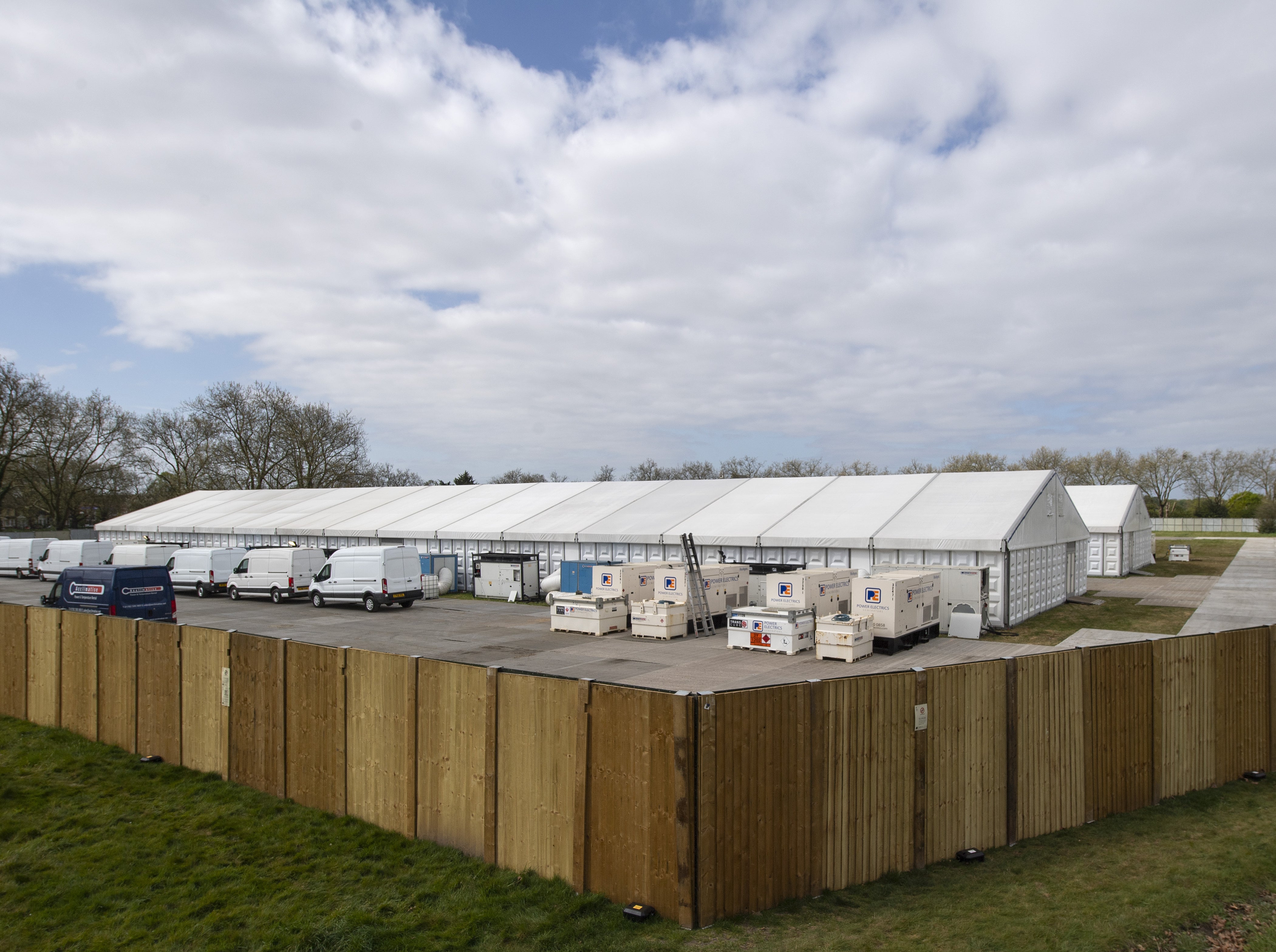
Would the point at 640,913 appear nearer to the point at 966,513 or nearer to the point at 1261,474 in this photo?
the point at 966,513

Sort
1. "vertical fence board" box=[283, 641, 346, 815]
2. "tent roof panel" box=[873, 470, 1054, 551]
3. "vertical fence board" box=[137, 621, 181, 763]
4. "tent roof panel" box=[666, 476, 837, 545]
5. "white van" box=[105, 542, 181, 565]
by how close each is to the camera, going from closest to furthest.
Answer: "vertical fence board" box=[283, 641, 346, 815]
"vertical fence board" box=[137, 621, 181, 763]
"tent roof panel" box=[873, 470, 1054, 551]
"tent roof panel" box=[666, 476, 837, 545]
"white van" box=[105, 542, 181, 565]

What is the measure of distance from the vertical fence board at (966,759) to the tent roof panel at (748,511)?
18.8 meters

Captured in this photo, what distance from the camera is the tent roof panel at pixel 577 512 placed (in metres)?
31.5

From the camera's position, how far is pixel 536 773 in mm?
6664

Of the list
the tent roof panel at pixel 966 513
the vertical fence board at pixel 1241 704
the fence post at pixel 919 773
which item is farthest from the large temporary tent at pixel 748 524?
the fence post at pixel 919 773

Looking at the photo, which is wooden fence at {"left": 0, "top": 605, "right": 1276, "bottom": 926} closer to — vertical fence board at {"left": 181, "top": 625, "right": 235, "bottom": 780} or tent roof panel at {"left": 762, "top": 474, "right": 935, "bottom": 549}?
vertical fence board at {"left": 181, "top": 625, "right": 235, "bottom": 780}

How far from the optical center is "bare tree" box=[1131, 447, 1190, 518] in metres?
85.2

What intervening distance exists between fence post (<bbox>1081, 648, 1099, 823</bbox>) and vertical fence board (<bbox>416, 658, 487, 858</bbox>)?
243 inches

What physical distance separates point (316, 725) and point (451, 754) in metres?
2.21

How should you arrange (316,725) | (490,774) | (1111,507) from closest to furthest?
(490,774)
(316,725)
(1111,507)

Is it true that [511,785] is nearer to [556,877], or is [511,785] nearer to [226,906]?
[556,877]

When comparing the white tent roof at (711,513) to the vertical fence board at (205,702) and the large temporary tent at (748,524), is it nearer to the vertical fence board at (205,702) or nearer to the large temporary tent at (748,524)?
the large temporary tent at (748,524)

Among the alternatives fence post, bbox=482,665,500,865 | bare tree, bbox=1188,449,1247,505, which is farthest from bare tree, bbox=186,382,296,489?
bare tree, bbox=1188,449,1247,505

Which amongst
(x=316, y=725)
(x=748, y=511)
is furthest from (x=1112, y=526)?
(x=316, y=725)
